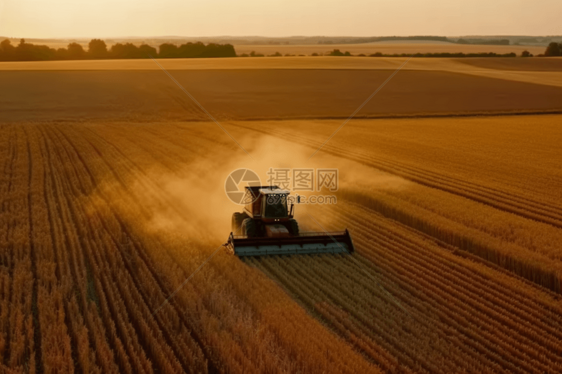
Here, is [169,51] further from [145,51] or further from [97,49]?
[97,49]

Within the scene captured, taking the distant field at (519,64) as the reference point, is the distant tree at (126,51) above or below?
above

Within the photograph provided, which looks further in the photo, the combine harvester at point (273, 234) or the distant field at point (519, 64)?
the distant field at point (519, 64)

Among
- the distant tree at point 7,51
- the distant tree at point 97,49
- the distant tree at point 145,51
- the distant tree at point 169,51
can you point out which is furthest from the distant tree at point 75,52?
the distant tree at point 169,51

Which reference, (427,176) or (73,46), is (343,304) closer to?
(427,176)

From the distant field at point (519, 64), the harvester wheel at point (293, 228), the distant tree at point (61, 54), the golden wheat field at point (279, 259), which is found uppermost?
the distant tree at point (61, 54)

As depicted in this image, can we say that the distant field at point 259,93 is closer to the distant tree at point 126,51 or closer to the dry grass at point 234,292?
the dry grass at point 234,292

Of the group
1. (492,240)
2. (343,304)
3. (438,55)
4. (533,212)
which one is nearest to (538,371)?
(343,304)

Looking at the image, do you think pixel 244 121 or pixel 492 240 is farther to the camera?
pixel 244 121

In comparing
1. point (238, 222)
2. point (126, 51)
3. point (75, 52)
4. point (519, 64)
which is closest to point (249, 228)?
point (238, 222)
